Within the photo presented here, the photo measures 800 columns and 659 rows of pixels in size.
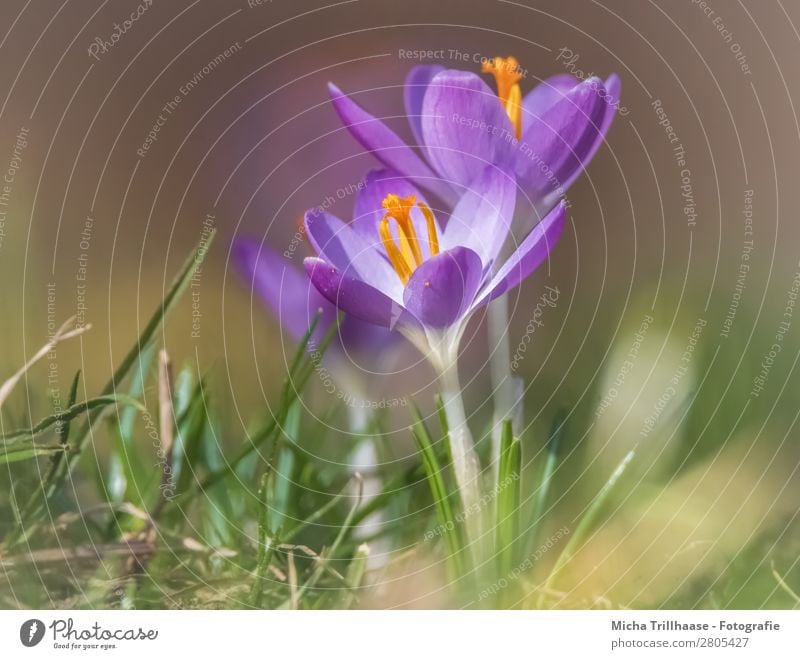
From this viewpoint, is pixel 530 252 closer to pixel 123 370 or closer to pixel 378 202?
pixel 378 202

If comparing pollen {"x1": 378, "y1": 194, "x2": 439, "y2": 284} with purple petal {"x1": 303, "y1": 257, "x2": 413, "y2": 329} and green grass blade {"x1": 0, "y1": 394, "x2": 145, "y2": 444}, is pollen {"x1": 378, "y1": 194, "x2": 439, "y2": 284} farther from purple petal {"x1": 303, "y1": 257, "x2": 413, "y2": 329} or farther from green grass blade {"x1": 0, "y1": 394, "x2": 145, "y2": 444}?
green grass blade {"x1": 0, "y1": 394, "x2": 145, "y2": 444}

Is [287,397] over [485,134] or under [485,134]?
under

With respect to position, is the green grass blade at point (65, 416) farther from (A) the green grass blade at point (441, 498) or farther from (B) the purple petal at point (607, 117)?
(B) the purple petal at point (607, 117)

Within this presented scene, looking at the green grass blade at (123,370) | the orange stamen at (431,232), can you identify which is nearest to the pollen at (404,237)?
the orange stamen at (431,232)

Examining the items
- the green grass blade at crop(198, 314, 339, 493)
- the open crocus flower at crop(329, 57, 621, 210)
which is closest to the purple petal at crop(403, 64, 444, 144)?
the open crocus flower at crop(329, 57, 621, 210)

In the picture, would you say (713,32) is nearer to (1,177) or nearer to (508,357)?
(508,357)

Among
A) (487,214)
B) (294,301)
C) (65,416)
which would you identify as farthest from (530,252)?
(65,416)
